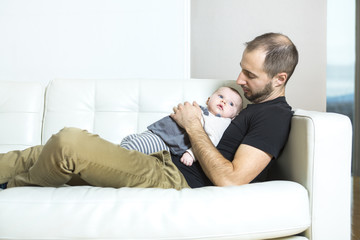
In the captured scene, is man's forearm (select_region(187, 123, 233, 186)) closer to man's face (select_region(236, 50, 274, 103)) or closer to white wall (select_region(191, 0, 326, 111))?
man's face (select_region(236, 50, 274, 103))

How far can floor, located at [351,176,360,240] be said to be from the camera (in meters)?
1.92

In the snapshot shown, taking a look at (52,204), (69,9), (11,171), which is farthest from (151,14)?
(52,204)

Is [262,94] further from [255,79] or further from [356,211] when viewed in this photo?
[356,211]

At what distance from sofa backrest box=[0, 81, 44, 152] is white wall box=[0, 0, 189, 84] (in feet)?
1.35

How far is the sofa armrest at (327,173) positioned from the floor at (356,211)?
0.82 metres

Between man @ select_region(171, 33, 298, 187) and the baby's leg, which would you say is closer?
man @ select_region(171, 33, 298, 187)

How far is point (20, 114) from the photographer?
183 centimetres

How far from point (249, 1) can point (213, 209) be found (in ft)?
8.74

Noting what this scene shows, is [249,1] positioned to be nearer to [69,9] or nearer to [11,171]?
[69,9]

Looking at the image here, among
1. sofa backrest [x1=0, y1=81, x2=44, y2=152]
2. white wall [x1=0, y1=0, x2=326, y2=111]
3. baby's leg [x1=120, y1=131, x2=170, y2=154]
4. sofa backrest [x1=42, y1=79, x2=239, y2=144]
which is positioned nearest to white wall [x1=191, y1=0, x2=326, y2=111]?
white wall [x1=0, y1=0, x2=326, y2=111]

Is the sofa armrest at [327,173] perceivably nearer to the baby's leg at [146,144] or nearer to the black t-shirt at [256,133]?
the black t-shirt at [256,133]

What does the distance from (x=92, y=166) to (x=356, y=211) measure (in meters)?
1.97

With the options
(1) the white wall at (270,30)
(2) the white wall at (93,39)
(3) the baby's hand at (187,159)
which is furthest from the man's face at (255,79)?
(1) the white wall at (270,30)

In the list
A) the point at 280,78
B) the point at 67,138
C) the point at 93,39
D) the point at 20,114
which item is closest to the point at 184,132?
the point at 280,78
